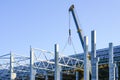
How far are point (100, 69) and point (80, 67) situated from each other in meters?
5.02

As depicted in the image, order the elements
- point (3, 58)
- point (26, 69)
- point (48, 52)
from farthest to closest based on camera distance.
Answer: point (26, 69)
point (3, 58)
point (48, 52)

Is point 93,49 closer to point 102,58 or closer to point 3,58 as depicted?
point 102,58

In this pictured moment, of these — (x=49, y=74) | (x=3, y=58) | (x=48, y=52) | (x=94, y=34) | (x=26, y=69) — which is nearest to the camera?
(x=94, y=34)

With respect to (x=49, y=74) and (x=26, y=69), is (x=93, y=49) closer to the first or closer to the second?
(x=49, y=74)

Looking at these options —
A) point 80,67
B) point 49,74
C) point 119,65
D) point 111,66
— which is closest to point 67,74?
point 49,74

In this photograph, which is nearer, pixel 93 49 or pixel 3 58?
pixel 93 49

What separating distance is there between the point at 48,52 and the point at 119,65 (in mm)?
16899

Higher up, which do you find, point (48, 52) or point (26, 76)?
point (48, 52)

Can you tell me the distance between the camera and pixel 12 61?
262ft

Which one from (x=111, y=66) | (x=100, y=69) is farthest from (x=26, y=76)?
(x=111, y=66)

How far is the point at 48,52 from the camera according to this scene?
7544 centimetres

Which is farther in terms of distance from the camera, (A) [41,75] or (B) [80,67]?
(A) [41,75]

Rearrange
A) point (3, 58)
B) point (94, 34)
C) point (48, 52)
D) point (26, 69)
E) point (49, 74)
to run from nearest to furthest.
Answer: point (94, 34) → point (48, 52) → point (3, 58) → point (49, 74) → point (26, 69)

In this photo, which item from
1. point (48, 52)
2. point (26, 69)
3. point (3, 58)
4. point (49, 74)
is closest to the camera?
point (48, 52)
